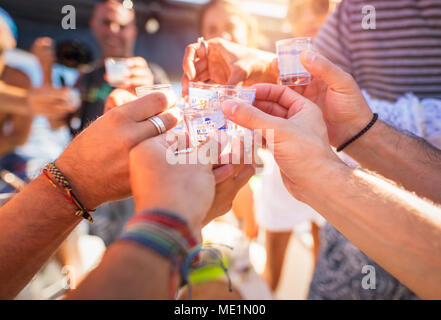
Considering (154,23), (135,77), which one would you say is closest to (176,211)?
(135,77)

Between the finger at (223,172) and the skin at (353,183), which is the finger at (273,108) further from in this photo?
the finger at (223,172)

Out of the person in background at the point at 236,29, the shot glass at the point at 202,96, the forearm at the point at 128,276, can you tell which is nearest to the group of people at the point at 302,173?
the forearm at the point at 128,276

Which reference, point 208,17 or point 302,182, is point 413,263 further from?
point 208,17

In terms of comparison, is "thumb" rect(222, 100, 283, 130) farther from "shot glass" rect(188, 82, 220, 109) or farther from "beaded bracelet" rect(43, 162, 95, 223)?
"beaded bracelet" rect(43, 162, 95, 223)

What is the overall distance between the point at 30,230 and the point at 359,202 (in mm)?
1386

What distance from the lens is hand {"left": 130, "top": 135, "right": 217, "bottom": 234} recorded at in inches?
30.1

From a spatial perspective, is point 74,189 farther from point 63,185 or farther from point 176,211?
point 176,211

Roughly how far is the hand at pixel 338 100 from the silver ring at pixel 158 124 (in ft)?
2.70

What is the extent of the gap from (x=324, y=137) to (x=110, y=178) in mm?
1009

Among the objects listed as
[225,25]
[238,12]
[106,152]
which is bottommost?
[106,152]

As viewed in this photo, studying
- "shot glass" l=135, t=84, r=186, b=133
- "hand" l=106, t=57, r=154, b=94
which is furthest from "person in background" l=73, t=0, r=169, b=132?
"shot glass" l=135, t=84, r=186, b=133

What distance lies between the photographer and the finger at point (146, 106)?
1.18 metres

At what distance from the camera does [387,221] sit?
0.96 meters
